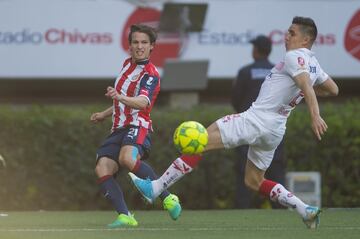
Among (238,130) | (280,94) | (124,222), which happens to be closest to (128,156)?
(124,222)

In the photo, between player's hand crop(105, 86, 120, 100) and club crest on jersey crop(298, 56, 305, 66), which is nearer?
player's hand crop(105, 86, 120, 100)

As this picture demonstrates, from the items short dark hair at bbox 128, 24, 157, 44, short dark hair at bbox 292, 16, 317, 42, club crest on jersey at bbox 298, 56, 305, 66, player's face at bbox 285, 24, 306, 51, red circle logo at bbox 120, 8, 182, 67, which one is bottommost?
red circle logo at bbox 120, 8, 182, 67

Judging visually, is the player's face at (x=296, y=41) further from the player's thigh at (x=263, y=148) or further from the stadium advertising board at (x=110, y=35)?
the stadium advertising board at (x=110, y=35)

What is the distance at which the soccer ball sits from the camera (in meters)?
10.9

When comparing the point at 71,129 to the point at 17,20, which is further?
the point at 17,20

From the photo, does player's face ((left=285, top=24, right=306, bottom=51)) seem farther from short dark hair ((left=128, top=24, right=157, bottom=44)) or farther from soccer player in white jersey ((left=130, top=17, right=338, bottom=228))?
short dark hair ((left=128, top=24, right=157, bottom=44))

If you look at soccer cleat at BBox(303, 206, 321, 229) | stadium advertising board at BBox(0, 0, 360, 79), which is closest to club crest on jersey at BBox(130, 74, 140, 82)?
soccer cleat at BBox(303, 206, 321, 229)

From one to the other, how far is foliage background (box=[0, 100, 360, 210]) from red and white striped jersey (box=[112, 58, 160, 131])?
515cm

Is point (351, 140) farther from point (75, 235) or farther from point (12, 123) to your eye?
point (75, 235)

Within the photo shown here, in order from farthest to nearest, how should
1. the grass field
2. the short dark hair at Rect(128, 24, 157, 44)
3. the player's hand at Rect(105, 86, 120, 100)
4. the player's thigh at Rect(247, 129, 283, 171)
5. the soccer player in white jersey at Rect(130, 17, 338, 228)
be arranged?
1. the short dark hair at Rect(128, 24, 157, 44)
2. the player's thigh at Rect(247, 129, 283, 171)
3. the soccer player in white jersey at Rect(130, 17, 338, 228)
4. the player's hand at Rect(105, 86, 120, 100)
5. the grass field

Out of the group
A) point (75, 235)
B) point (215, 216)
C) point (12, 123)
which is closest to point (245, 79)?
point (215, 216)

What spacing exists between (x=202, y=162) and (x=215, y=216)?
3.65m

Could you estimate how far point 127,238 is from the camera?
32.6 ft

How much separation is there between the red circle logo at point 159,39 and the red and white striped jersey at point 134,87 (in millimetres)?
7919
